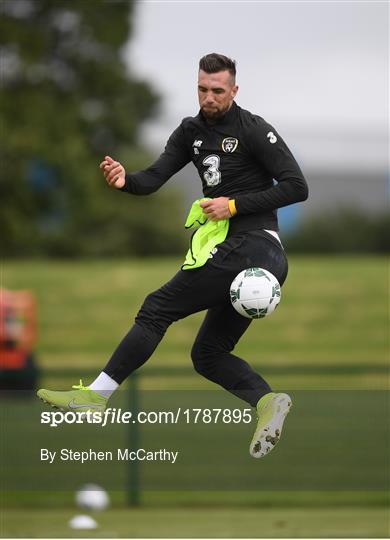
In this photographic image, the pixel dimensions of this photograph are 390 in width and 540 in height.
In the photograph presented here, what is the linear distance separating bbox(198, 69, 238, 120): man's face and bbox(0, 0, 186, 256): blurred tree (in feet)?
66.9

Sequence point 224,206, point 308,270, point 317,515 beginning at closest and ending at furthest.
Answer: point 224,206
point 317,515
point 308,270

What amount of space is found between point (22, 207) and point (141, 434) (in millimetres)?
16208

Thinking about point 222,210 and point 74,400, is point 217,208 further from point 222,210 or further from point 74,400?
point 74,400

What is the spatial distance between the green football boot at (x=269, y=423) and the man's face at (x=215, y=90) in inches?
71.9

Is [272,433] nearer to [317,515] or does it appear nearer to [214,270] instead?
[214,270]

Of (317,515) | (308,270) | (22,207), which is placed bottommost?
(317,515)

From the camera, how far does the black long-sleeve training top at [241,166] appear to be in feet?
23.9

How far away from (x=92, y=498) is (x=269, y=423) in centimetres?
568

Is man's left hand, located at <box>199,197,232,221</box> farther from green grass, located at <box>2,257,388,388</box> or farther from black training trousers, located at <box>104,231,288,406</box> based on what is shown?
green grass, located at <box>2,257,388,388</box>

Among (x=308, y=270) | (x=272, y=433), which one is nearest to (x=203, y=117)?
(x=272, y=433)

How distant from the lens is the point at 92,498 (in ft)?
42.0

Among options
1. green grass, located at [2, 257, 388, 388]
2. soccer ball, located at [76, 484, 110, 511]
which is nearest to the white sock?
soccer ball, located at [76, 484, 110, 511]

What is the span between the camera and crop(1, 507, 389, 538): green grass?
11602 mm

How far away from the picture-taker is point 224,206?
7.31m
